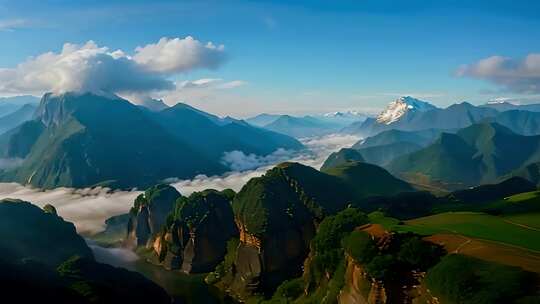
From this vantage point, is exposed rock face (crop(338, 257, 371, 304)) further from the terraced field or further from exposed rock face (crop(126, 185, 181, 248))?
exposed rock face (crop(126, 185, 181, 248))

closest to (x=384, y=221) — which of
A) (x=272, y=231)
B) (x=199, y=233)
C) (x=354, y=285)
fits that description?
(x=354, y=285)

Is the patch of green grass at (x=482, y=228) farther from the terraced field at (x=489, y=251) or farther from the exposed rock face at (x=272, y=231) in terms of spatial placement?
the exposed rock face at (x=272, y=231)

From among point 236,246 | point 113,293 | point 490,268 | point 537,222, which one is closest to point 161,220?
point 236,246

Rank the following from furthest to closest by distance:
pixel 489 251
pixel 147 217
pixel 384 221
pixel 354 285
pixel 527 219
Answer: pixel 147 217 < pixel 527 219 < pixel 384 221 < pixel 354 285 < pixel 489 251

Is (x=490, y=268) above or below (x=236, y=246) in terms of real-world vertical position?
above

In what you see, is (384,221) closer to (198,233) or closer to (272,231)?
(272,231)

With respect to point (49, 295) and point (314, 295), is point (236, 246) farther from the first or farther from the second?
point (49, 295)
